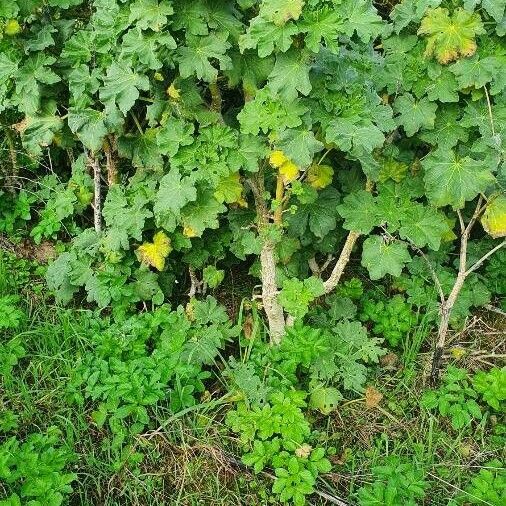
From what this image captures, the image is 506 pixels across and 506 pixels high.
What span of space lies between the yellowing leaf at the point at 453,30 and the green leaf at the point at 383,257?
33.1 inches

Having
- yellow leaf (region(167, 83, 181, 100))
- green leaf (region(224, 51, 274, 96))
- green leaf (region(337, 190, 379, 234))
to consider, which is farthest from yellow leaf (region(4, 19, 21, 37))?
green leaf (region(337, 190, 379, 234))

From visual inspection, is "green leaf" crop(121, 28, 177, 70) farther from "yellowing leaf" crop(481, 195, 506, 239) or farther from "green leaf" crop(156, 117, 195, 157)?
"yellowing leaf" crop(481, 195, 506, 239)

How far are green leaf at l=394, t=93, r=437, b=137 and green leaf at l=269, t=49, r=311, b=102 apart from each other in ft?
1.86

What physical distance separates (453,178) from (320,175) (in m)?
0.63

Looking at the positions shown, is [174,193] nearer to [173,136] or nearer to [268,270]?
[173,136]

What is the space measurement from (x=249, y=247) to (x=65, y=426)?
1.14 metres

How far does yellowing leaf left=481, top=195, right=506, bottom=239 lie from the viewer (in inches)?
114

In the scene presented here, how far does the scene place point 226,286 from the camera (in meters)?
3.75

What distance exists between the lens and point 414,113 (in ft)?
9.53

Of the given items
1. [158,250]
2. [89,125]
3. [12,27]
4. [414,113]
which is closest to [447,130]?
[414,113]

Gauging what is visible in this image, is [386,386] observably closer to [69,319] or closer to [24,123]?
[69,319]

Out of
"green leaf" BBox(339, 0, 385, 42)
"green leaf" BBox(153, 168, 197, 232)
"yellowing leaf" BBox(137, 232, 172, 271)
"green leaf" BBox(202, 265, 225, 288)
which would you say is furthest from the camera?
"green leaf" BBox(202, 265, 225, 288)

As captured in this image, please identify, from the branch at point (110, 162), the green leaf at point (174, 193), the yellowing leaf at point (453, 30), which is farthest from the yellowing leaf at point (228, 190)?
the yellowing leaf at point (453, 30)

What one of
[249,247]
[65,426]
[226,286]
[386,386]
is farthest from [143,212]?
[386,386]
